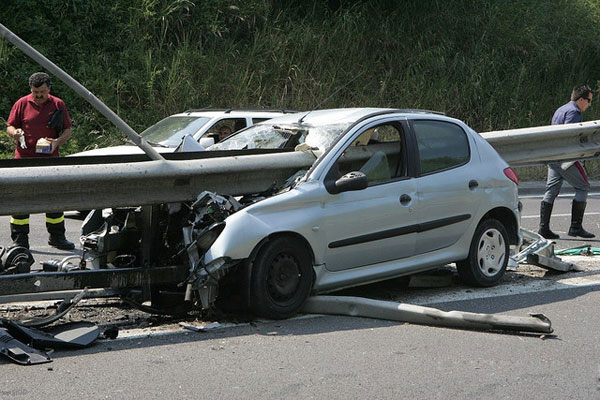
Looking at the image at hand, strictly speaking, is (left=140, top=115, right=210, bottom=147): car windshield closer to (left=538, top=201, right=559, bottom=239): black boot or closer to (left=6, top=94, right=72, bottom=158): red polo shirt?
(left=6, top=94, right=72, bottom=158): red polo shirt

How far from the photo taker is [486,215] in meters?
8.80

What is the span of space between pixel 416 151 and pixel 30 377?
13.0 ft

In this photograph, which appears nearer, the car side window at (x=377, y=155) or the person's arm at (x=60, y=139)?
the car side window at (x=377, y=155)

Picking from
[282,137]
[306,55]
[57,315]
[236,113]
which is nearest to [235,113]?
[236,113]

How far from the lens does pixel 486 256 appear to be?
8742 millimetres

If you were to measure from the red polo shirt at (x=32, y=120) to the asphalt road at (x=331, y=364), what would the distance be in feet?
15.1

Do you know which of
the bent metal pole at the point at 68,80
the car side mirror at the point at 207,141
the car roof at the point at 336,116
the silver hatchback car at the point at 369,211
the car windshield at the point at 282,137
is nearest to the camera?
the bent metal pole at the point at 68,80

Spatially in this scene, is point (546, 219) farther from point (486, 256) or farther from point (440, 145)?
Answer: point (440, 145)

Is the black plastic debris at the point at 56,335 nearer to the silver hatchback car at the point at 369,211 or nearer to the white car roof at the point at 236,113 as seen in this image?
the silver hatchback car at the point at 369,211

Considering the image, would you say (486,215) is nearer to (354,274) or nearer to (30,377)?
(354,274)

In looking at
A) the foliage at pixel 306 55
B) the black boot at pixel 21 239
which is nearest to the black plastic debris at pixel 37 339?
the black boot at pixel 21 239

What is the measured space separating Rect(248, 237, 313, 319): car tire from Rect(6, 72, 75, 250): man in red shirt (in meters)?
4.29

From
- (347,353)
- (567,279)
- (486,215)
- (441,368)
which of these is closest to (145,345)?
(347,353)

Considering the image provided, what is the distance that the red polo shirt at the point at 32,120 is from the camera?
10.7 meters
